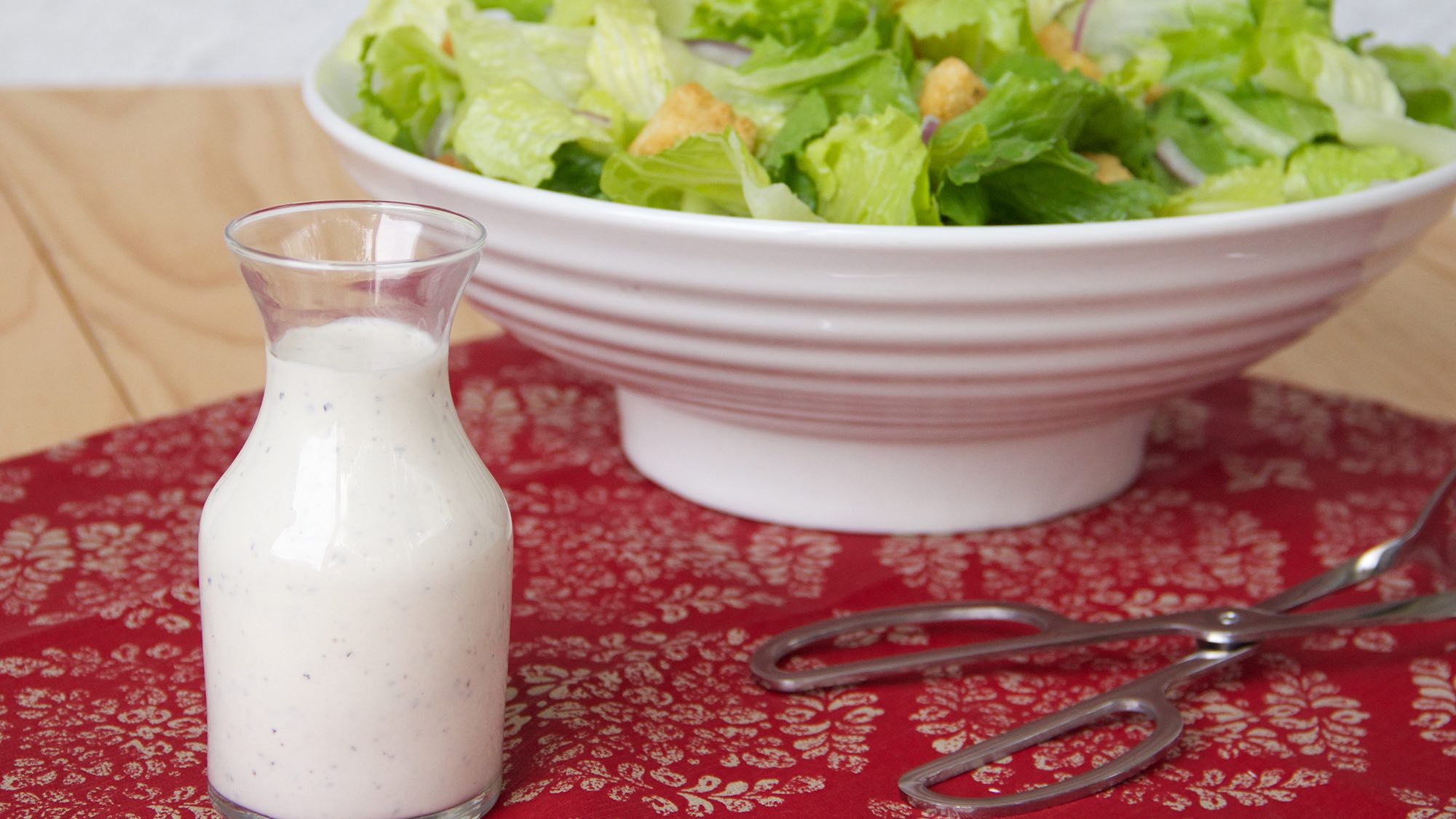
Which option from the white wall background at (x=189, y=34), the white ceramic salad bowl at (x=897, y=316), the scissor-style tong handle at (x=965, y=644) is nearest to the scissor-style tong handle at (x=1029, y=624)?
the scissor-style tong handle at (x=965, y=644)

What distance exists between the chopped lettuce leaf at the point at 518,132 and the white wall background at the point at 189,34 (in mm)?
2073

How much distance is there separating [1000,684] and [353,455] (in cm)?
39

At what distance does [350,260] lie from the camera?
2.26ft

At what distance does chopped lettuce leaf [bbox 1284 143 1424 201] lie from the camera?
103cm

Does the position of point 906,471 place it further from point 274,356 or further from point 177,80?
point 177,80

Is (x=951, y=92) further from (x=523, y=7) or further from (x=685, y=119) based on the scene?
(x=523, y=7)

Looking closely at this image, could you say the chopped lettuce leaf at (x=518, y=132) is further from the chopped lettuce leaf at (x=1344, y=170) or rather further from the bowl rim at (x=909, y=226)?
the chopped lettuce leaf at (x=1344, y=170)

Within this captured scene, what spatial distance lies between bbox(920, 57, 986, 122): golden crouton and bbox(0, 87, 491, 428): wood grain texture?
2.09ft

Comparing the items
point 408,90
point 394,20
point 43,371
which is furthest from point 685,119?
point 43,371

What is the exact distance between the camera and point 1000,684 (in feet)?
2.77

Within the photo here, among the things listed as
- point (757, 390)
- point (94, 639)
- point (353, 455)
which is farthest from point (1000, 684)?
point (94, 639)

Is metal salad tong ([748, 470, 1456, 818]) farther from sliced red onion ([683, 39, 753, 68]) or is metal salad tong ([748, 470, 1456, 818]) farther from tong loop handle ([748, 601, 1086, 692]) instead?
sliced red onion ([683, 39, 753, 68])

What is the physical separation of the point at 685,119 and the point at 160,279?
694 mm

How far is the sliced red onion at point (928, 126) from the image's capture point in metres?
0.94
